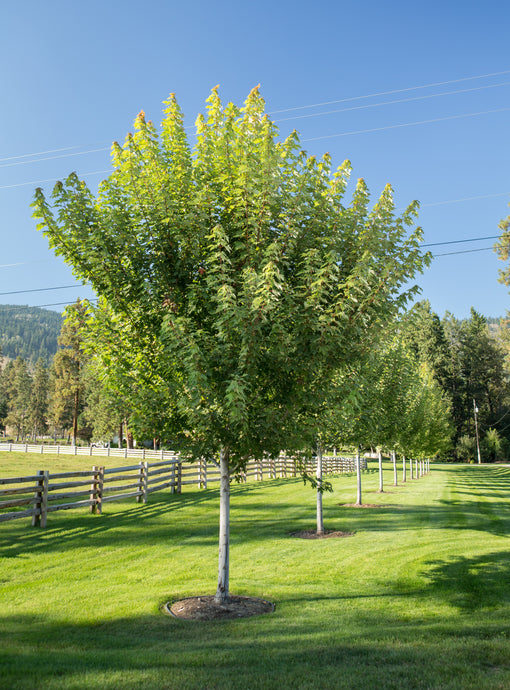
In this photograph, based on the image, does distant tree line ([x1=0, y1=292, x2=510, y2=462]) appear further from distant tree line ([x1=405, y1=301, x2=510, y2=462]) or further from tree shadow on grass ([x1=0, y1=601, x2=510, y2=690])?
tree shadow on grass ([x1=0, y1=601, x2=510, y2=690])

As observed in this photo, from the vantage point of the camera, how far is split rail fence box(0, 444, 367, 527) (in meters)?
12.8

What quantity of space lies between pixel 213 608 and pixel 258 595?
114 centimetres

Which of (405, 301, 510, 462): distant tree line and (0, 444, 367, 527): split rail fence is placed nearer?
(0, 444, 367, 527): split rail fence

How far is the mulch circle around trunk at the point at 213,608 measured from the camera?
7285 millimetres

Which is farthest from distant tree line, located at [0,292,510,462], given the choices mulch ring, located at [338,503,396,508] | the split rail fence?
mulch ring, located at [338,503,396,508]

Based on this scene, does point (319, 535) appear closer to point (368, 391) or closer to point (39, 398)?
point (368, 391)

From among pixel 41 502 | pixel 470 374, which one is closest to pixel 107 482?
pixel 41 502

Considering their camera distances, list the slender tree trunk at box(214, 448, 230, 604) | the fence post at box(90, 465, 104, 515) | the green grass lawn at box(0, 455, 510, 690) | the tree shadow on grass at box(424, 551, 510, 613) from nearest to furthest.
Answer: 1. the green grass lawn at box(0, 455, 510, 690)
2. the slender tree trunk at box(214, 448, 230, 604)
3. the tree shadow on grass at box(424, 551, 510, 613)
4. the fence post at box(90, 465, 104, 515)

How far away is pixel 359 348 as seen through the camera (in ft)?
23.3

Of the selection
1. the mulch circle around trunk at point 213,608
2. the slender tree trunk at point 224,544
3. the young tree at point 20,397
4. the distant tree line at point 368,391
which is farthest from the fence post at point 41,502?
the young tree at point 20,397

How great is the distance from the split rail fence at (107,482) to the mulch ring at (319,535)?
2.36 meters

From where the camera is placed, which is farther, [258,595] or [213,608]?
[258,595]

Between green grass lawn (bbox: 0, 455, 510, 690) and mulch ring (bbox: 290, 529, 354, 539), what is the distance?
14.8 inches

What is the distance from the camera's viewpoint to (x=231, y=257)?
734cm
